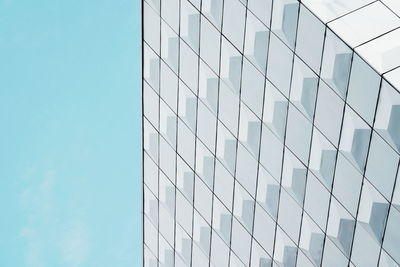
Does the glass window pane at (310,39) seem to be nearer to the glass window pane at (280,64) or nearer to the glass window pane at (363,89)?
the glass window pane at (280,64)

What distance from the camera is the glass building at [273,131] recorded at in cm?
2642

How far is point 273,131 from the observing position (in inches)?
1244

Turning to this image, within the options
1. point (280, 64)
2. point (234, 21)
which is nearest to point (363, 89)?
point (280, 64)

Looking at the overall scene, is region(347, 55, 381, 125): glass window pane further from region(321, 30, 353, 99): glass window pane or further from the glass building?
region(321, 30, 353, 99): glass window pane

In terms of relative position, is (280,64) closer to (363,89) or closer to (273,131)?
(273,131)

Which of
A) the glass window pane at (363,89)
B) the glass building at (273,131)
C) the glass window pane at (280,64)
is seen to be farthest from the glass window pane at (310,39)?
the glass window pane at (363,89)

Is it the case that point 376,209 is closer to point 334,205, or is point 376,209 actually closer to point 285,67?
point 334,205

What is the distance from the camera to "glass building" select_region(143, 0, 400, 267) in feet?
86.7

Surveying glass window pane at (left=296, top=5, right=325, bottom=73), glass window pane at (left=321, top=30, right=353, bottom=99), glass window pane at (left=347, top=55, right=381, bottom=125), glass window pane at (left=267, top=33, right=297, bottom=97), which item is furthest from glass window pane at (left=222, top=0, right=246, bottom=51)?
glass window pane at (left=347, top=55, right=381, bottom=125)

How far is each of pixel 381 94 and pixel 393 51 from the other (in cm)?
137

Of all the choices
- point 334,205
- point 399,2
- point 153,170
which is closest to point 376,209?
point 334,205

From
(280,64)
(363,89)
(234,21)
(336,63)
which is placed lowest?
(363,89)

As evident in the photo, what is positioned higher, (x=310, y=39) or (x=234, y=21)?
(x=234, y=21)

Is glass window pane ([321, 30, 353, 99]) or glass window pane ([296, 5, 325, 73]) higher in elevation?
glass window pane ([296, 5, 325, 73])
